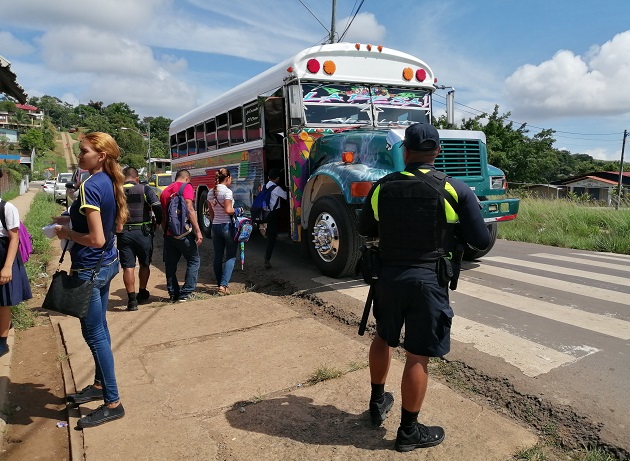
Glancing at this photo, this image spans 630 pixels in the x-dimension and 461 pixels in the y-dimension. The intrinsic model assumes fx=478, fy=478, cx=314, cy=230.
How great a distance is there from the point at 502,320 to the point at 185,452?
3206mm

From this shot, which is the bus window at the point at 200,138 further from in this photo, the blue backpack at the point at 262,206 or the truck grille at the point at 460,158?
the truck grille at the point at 460,158

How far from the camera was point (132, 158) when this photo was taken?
5838cm

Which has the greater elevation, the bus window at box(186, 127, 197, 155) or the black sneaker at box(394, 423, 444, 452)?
the bus window at box(186, 127, 197, 155)

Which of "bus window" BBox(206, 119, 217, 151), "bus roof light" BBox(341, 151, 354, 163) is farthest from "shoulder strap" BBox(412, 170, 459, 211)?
"bus window" BBox(206, 119, 217, 151)

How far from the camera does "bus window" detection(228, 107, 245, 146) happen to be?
28.4ft

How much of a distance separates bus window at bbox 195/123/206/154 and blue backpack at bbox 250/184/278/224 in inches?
160

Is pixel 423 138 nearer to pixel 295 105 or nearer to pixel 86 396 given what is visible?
pixel 86 396

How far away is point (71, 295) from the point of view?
115 inches

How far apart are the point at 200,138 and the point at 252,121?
314 centimetres

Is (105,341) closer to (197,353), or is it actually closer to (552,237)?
(197,353)

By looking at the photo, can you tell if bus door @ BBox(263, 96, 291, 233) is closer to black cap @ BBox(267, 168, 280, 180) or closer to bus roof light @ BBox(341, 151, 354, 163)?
black cap @ BBox(267, 168, 280, 180)

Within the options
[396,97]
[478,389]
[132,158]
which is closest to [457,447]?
[478,389]

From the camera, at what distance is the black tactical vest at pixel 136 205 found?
220 inches

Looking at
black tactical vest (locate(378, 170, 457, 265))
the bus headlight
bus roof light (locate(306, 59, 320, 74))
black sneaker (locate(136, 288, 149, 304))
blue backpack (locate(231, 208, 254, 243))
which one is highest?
bus roof light (locate(306, 59, 320, 74))
